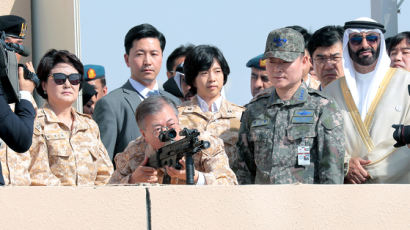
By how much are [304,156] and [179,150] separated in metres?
1.17

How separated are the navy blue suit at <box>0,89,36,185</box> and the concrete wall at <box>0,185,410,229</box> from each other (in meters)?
0.70

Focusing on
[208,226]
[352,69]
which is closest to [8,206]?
[208,226]

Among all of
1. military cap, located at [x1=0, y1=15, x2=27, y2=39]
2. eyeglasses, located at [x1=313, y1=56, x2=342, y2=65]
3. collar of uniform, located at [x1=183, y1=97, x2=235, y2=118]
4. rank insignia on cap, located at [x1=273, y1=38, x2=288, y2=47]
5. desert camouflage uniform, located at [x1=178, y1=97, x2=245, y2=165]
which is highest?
military cap, located at [x1=0, y1=15, x2=27, y2=39]

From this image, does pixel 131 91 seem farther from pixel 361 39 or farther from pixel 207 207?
pixel 207 207

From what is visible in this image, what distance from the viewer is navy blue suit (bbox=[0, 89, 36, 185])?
145 inches

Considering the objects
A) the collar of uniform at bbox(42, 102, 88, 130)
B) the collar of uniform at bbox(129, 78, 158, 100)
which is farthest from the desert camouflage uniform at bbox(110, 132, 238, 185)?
the collar of uniform at bbox(129, 78, 158, 100)

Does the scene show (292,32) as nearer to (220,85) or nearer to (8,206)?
(220,85)

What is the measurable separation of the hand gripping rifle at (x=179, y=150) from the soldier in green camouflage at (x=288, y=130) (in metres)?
0.95

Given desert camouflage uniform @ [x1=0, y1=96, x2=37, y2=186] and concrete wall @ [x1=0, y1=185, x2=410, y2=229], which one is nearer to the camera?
concrete wall @ [x1=0, y1=185, x2=410, y2=229]

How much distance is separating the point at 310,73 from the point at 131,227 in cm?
423

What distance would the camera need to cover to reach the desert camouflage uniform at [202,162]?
14.4 ft

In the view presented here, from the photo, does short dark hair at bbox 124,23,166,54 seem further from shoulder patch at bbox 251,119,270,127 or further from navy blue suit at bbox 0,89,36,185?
navy blue suit at bbox 0,89,36,185

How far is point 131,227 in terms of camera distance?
3.04m

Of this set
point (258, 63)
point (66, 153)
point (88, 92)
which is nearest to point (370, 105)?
point (258, 63)
